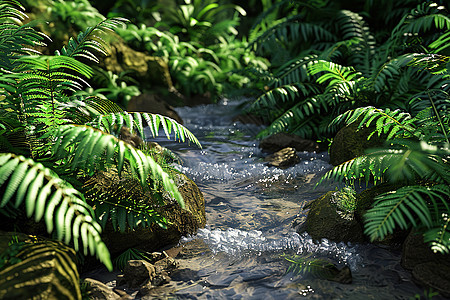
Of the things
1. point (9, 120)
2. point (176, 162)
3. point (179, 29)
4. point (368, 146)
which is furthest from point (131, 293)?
point (179, 29)

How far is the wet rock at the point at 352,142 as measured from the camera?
3.89m

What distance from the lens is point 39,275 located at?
181 cm

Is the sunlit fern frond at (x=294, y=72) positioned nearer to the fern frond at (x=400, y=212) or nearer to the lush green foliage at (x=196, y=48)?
the lush green foliage at (x=196, y=48)

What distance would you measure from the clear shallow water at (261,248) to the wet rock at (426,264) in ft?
0.25

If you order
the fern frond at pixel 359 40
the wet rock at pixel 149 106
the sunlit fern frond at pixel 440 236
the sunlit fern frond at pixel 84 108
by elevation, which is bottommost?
the sunlit fern frond at pixel 440 236

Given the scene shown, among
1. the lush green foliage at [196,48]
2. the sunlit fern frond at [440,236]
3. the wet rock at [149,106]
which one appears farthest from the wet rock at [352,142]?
the lush green foliage at [196,48]

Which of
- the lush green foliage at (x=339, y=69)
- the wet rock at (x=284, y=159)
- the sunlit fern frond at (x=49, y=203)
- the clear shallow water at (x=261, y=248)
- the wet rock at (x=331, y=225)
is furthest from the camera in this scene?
the wet rock at (x=284, y=159)

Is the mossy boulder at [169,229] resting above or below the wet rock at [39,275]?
below

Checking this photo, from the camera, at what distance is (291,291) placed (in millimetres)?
2244

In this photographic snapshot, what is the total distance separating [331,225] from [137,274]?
1542mm

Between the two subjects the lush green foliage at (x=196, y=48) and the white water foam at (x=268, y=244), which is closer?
the white water foam at (x=268, y=244)

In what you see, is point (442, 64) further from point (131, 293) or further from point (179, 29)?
point (179, 29)

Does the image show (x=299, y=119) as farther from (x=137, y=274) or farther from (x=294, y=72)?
(x=137, y=274)

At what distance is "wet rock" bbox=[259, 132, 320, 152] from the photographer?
529cm
